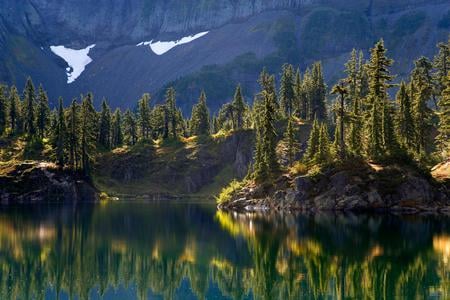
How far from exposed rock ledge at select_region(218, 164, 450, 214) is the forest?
11.5 ft

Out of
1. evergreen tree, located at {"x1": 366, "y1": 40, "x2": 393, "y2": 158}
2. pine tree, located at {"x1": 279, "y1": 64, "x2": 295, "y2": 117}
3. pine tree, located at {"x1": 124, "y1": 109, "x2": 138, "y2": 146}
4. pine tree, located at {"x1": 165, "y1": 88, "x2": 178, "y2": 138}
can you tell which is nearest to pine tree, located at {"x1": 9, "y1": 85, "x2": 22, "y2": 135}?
pine tree, located at {"x1": 124, "y1": 109, "x2": 138, "y2": 146}

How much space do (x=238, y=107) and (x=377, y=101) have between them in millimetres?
68229

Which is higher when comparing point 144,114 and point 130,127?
point 144,114

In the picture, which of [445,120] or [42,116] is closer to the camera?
[445,120]

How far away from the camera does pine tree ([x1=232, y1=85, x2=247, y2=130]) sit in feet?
494

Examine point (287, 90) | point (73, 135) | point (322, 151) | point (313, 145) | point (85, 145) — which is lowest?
point (322, 151)

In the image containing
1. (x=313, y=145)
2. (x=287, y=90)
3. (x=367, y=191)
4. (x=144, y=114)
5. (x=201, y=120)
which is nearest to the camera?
(x=367, y=191)

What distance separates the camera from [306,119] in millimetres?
148000

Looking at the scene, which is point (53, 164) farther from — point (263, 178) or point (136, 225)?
point (136, 225)

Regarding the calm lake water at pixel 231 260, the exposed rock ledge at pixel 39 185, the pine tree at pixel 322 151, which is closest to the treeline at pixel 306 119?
the pine tree at pixel 322 151

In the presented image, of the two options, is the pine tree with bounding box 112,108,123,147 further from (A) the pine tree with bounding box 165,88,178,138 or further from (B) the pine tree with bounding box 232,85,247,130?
(B) the pine tree with bounding box 232,85,247,130

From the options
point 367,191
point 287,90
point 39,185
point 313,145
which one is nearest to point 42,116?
point 39,185

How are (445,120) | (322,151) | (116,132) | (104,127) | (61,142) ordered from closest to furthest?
1. (445,120)
2. (322,151)
3. (61,142)
4. (104,127)
5. (116,132)

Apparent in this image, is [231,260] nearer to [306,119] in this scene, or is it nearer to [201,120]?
[306,119]
